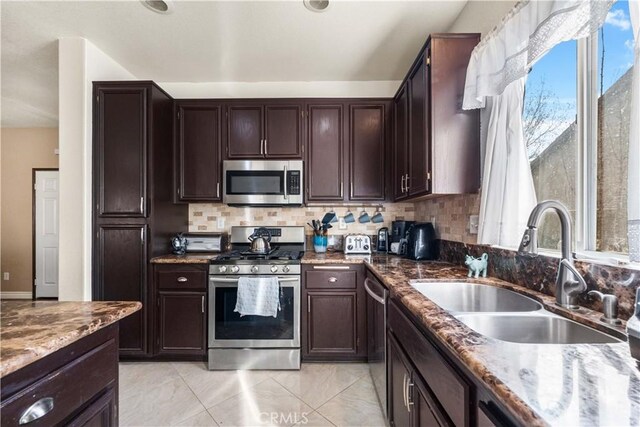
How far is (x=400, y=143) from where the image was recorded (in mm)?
2312

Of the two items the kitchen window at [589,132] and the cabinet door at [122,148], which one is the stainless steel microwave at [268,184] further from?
the kitchen window at [589,132]

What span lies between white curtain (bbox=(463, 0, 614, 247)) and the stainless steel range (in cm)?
146

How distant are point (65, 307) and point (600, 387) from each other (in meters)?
1.45

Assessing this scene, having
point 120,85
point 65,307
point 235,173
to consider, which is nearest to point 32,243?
point 120,85

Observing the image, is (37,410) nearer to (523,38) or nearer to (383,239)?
(523,38)

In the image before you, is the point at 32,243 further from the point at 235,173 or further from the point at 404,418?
the point at 404,418

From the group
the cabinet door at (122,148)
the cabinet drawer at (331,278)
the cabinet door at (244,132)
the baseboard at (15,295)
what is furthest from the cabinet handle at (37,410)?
the baseboard at (15,295)

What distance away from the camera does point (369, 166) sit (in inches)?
104

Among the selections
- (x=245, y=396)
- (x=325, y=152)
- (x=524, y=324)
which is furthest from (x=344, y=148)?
(x=245, y=396)

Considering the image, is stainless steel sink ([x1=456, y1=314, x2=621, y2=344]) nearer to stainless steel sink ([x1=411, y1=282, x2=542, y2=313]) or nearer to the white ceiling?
stainless steel sink ([x1=411, y1=282, x2=542, y2=313])

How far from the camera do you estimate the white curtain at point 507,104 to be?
1099 mm

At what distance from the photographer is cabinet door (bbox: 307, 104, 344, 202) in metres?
2.62

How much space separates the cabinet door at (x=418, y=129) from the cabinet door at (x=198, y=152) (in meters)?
1.75

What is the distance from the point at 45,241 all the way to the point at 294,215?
4.14m
